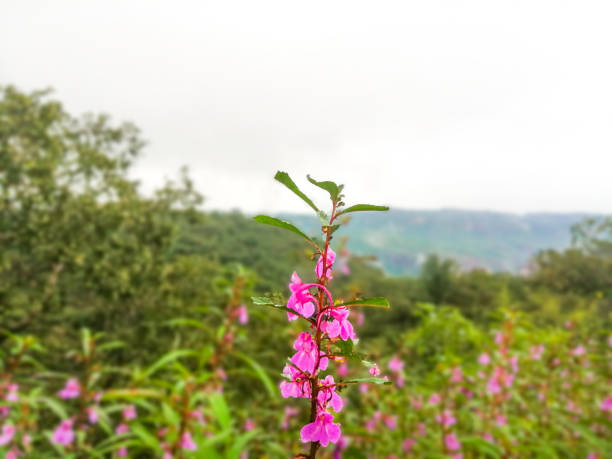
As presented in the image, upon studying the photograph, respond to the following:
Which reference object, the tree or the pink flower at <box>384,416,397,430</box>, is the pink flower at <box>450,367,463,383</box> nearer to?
the pink flower at <box>384,416,397,430</box>

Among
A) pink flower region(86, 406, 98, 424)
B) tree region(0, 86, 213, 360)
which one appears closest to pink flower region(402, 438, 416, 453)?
pink flower region(86, 406, 98, 424)

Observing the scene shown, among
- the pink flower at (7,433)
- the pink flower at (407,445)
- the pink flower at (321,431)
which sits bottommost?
the pink flower at (407,445)

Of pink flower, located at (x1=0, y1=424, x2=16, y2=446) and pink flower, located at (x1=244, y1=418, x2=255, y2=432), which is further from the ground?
pink flower, located at (x1=0, y1=424, x2=16, y2=446)

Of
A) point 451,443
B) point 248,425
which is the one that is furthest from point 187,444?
point 451,443

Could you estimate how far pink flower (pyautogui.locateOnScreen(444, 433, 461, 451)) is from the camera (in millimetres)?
2637

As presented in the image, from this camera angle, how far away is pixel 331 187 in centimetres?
46

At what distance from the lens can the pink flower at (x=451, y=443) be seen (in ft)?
8.65

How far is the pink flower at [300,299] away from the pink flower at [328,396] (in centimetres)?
9

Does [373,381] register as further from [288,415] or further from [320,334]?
[288,415]

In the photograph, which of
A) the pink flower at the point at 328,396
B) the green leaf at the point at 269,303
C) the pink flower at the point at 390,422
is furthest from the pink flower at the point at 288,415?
the green leaf at the point at 269,303

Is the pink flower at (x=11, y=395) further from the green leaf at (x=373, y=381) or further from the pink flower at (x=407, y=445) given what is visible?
the green leaf at (x=373, y=381)

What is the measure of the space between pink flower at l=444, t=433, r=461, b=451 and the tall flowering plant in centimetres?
269

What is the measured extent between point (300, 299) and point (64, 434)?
2.84m

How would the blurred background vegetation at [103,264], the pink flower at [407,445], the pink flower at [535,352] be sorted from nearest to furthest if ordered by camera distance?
the pink flower at [407,445] → the pink flower at [535,352] → the blurred background vegetation at [103,264]
